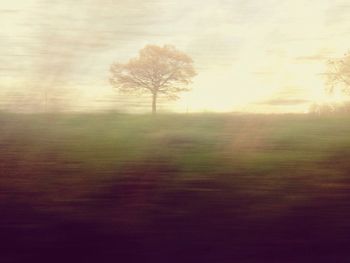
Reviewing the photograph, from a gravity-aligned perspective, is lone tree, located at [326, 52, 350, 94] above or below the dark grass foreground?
above

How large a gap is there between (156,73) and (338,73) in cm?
109

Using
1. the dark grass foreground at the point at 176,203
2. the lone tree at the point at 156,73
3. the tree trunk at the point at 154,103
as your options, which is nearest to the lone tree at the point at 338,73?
the dark grass foreground at the point at 176,203

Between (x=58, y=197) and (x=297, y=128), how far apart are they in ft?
4.59

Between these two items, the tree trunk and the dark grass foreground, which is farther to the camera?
the tree trunk

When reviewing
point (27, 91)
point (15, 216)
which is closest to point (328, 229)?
point (15, 216)

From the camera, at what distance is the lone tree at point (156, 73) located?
3.20m

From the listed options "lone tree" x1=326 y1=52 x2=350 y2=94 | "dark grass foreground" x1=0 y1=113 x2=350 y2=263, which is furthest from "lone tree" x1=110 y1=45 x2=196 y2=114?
"lone tree" x1=326 y1=52 x2=350 y2=94

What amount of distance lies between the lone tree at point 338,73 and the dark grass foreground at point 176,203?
0.47 m

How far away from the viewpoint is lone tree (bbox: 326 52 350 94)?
3.21m

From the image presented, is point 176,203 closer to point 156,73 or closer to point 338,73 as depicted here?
point 156,73

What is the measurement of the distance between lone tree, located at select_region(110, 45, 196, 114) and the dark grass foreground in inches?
17.6

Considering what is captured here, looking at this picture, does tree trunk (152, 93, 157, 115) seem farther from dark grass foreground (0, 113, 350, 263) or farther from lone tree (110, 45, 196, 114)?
dark grass foreground (0, 113, 350, 263)

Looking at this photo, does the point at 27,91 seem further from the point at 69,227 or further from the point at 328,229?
the point at 328,229

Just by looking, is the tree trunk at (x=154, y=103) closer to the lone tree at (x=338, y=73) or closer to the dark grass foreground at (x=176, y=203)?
the dark grass foreground at (x=176, y=203)
